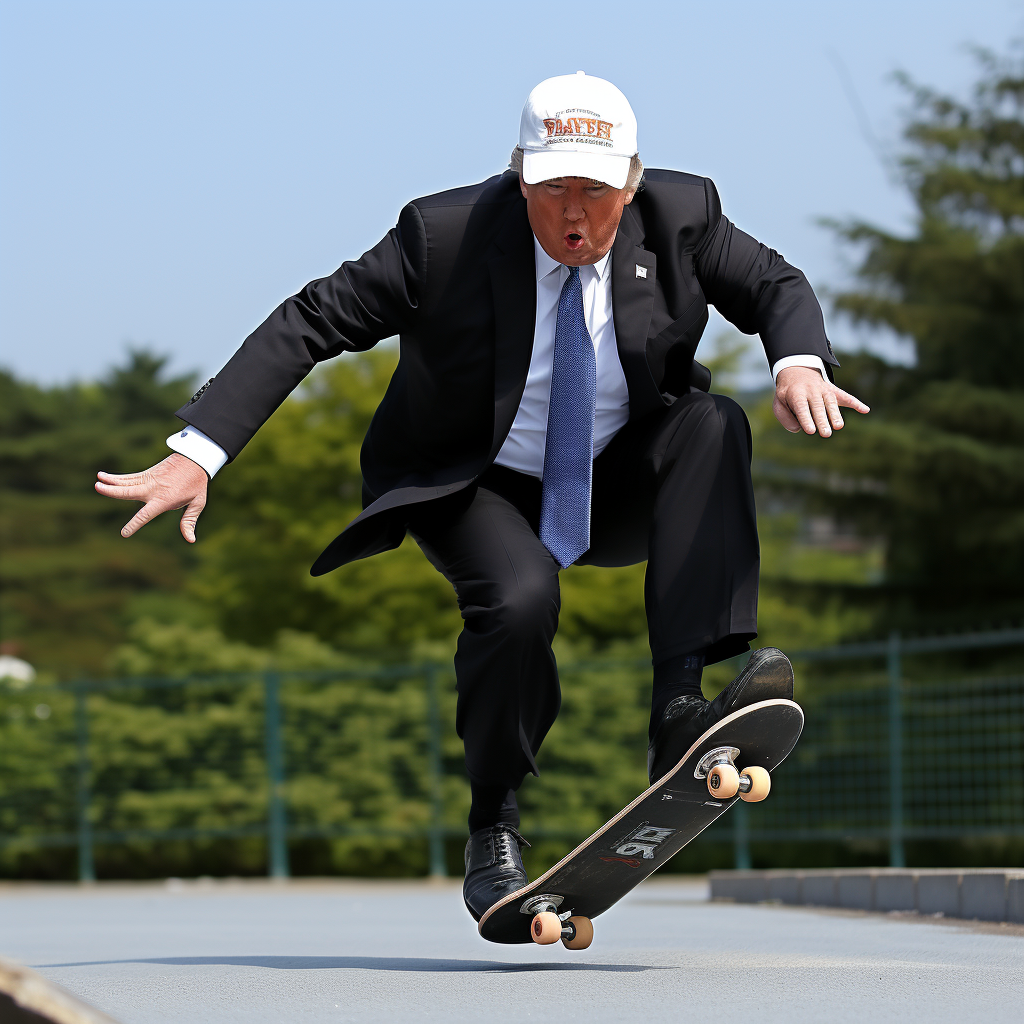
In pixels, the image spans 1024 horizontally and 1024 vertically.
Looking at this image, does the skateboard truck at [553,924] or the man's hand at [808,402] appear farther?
the skateboard truck at [553,924]

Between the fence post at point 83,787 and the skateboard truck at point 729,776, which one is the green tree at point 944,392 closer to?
the fence post at point 83,787

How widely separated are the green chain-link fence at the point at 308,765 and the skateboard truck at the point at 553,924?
1027cm

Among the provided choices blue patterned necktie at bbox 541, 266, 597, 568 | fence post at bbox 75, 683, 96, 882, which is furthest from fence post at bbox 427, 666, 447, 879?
blue patterned necktie at bbox 541, 266, 597, 568

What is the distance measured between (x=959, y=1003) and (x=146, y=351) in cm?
5734

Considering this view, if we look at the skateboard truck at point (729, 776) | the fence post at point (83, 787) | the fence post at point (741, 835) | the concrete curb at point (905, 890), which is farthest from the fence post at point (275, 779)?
the skateboard truck at point (729, 776)

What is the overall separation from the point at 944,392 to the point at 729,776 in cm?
1835

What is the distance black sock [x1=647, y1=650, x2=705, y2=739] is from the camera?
3.86 metres

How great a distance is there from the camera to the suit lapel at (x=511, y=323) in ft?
12.9

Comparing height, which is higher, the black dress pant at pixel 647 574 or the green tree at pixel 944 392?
the green tree at pixel 944 392

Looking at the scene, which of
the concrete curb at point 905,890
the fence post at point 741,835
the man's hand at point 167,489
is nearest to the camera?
the man's hand at point 167,489

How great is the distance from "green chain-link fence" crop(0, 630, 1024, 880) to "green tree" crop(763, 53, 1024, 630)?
572 cm

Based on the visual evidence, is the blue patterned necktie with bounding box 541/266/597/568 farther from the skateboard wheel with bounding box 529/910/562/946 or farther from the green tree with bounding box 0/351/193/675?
the green tree with bounding box 0/351/193/675

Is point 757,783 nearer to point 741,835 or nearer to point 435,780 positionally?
point 741,835

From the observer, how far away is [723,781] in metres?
3.56
